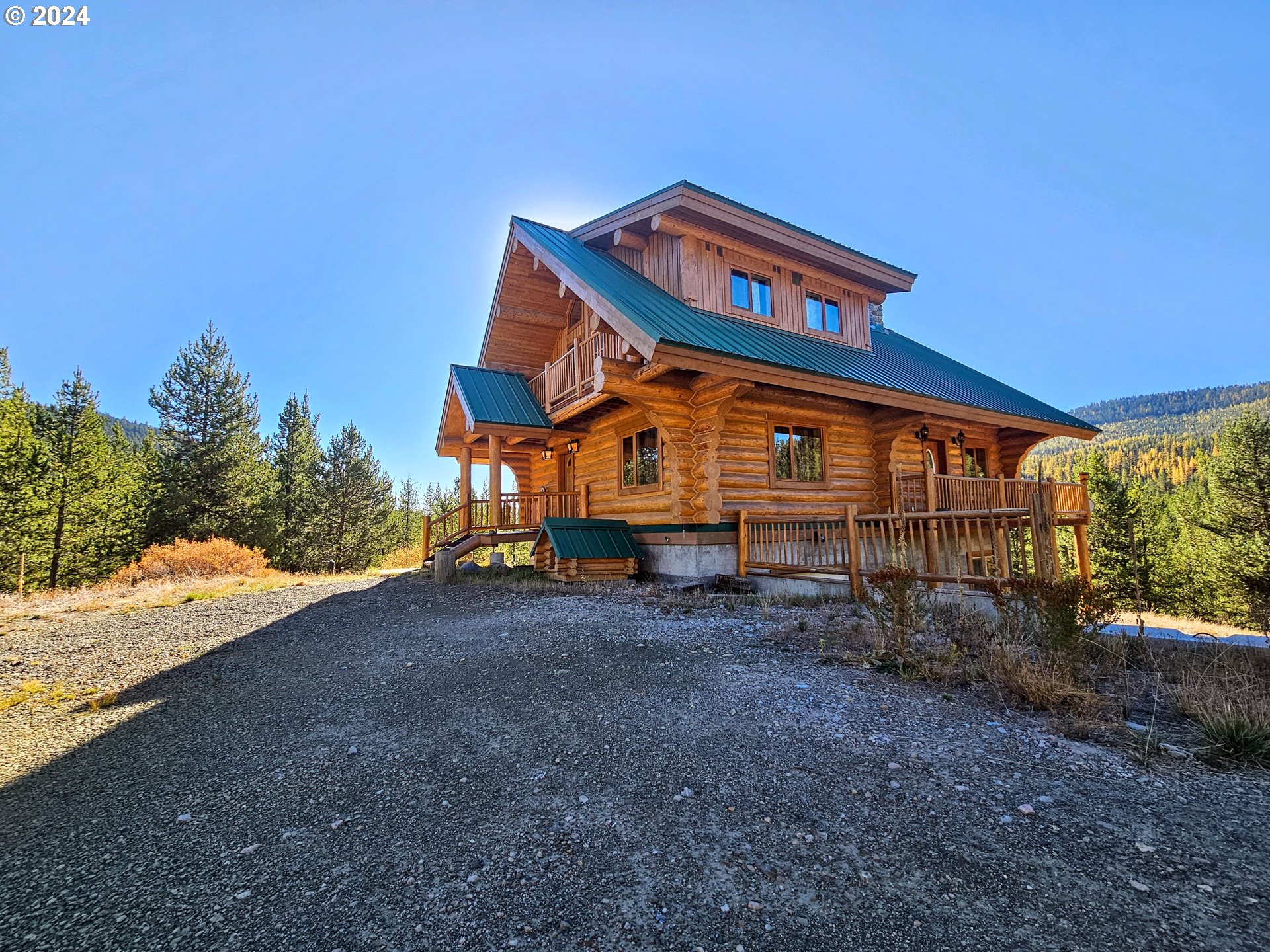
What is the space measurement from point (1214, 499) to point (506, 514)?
3648 centimetres

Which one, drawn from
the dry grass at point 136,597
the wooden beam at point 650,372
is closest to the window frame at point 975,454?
the wooden beam at point 650,372

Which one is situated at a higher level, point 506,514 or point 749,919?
point 506,514

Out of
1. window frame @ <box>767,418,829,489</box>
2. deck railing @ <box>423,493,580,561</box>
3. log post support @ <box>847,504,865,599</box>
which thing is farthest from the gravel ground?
deck railing @ <box>423,493,580,561</box>

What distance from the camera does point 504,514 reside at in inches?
589

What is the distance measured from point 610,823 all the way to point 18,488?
33.0 meters

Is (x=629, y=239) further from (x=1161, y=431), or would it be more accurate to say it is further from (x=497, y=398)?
(x=1161, y=431)

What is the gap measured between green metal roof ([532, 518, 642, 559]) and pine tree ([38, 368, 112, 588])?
27.3 metres

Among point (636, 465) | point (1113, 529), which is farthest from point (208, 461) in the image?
point (1113, 529)

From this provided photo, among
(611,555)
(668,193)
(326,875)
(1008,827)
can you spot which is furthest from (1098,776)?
(668,193)

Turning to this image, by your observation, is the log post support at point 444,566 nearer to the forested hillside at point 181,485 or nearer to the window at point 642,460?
the window at point 642,460

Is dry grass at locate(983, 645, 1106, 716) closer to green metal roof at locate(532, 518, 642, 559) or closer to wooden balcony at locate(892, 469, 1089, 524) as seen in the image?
green metal roof at locate(532, 518, 642, 559)

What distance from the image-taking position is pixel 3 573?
2328 centimetres

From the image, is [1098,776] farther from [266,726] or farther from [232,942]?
[266,726]

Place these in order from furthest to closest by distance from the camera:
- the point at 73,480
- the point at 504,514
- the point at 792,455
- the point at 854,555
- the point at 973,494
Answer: the point at 73,480
the point at 504,514
the point at 973,494
the point at 792,455
the point at 854,555
